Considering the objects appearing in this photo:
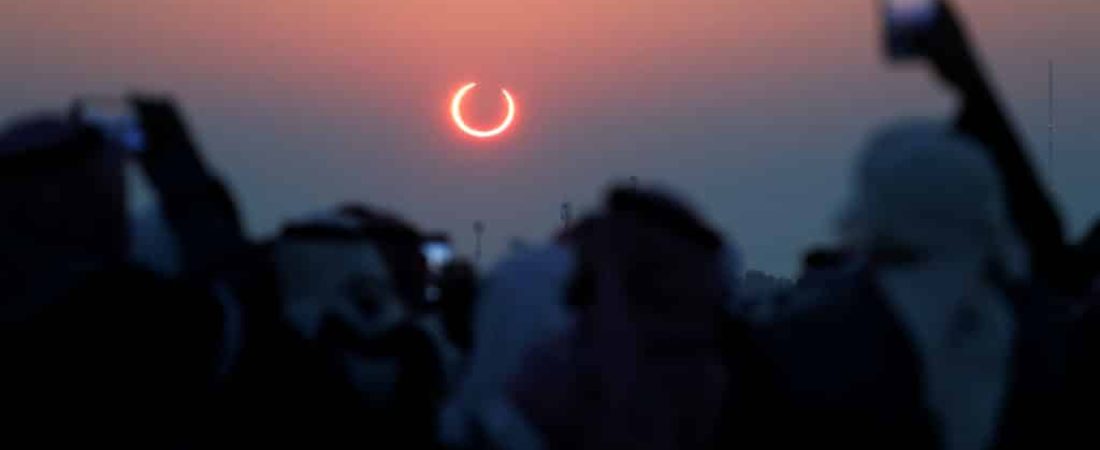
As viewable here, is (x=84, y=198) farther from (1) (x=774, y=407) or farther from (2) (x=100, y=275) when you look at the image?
(1) (x=774, y=407)

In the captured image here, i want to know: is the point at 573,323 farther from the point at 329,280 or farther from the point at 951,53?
the point at 951,53

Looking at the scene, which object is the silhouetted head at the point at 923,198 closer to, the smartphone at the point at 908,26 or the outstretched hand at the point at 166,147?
the smartphone at the point at 908,26

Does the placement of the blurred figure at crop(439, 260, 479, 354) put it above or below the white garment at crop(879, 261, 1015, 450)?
above

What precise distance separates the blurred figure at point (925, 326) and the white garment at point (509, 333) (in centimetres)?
87

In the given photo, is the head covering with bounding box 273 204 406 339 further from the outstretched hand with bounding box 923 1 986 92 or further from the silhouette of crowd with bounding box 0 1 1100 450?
the outstretched hand with bounding box 923 1 986 92

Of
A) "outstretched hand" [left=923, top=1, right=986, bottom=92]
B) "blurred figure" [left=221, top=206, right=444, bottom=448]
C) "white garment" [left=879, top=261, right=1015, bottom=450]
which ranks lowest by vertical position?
"white garment" [left=879, top=261, right=1015, bottom=450]

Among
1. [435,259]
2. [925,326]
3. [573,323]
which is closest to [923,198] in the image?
[925,326]

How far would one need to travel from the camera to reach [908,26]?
290 inches

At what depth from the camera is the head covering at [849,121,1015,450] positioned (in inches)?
262

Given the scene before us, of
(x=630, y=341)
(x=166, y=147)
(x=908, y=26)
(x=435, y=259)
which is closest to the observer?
(x=630, y=341)

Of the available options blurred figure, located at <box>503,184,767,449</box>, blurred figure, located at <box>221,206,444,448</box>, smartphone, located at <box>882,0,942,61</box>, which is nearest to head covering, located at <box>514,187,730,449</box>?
blurred figure, located at <box>503,184,767,449</box>

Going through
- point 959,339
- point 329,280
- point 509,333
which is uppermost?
point 329,280

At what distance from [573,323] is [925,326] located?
3.73 feet

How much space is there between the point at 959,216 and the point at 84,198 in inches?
113
